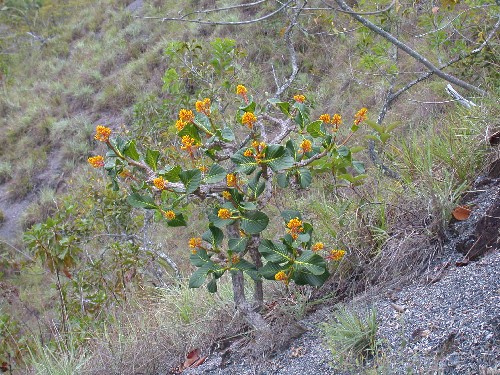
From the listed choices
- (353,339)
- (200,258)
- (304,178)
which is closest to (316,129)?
(304,178)

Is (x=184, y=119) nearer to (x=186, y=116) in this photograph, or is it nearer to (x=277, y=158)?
(x=186, y=116)

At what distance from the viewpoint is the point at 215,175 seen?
9.05ft

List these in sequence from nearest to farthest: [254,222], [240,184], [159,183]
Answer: [159,183] < [254,222] < [240,184]

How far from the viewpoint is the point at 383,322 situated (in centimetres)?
259

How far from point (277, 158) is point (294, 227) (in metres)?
0.30

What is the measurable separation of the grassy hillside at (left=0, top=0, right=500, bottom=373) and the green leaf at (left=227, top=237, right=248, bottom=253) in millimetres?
382

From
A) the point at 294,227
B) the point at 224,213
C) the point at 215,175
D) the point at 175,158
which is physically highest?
the point at 215,175

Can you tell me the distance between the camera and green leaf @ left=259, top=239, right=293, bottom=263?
277 cm

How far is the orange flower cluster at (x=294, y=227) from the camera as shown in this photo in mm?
2707

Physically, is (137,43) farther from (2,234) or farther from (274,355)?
(274,355)

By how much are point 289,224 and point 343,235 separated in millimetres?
563

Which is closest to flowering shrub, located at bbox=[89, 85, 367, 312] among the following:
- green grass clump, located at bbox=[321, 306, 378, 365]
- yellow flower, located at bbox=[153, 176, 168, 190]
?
yellow flower, located at bbox=[153, 176, 168, 190]

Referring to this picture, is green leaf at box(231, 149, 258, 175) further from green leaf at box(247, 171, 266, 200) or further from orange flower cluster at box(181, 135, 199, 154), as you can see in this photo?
orange flower cluster at box(181, 135, 199, 154)

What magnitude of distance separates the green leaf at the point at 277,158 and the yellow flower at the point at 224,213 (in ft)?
0.85
